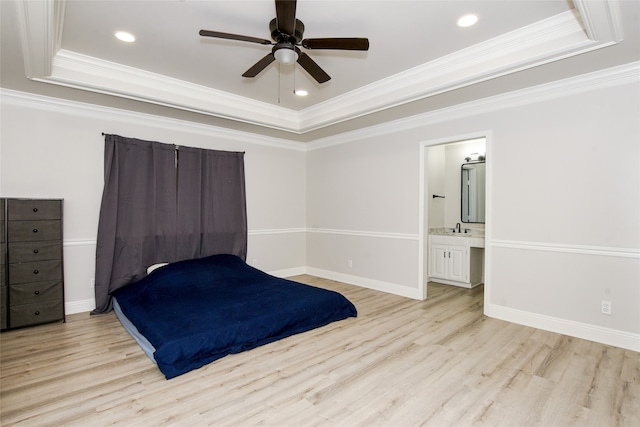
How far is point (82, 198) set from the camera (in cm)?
386

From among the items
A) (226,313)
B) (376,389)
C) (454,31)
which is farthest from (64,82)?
(376,389)

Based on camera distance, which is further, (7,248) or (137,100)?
(137,100)

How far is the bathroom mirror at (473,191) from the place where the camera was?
17.8ft

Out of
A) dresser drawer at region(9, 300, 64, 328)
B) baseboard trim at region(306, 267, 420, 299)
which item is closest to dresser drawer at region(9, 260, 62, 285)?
dresser drawer at region(9, 300, 64, 328)

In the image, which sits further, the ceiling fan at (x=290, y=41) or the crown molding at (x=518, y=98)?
the crown molding at (x=518, y=98)

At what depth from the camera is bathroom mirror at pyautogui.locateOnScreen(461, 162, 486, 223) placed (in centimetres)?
542

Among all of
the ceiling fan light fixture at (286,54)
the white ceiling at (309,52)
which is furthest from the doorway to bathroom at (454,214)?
the ceiling fan light fixture at (286,54)

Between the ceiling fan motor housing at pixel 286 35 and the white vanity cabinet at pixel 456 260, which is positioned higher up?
the ceiling fan motor housing at pixel 286 35

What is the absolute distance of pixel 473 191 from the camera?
5.52 meters

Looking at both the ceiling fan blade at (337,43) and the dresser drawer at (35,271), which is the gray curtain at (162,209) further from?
the ceiling fan blade at (337,43)

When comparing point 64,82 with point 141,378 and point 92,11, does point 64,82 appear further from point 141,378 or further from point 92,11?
point 141,378

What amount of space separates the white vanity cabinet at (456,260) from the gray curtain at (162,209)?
3.08m

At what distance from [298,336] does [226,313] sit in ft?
2.38

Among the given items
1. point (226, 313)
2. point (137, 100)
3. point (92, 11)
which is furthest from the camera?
point (137, 100)
